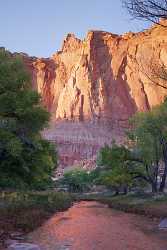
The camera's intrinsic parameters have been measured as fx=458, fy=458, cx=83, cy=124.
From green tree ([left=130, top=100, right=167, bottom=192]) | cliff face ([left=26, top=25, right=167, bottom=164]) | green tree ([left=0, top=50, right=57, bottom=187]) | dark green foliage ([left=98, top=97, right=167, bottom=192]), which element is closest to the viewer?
green tree ([left=0, top=50, right=57, bottom=187])

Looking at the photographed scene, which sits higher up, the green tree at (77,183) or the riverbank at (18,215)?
the riverbank at (18,215)

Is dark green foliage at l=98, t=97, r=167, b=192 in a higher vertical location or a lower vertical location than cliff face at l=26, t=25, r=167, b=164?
lower

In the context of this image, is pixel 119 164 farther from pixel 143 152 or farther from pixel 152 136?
pixel 152 136

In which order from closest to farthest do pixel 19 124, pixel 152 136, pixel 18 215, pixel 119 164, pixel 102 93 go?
1. pixel 18 215
2. pixel 19 124
3. pixel 152 136
4. pixel 119 164
5. pixel 102 93

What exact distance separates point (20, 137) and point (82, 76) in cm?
11486

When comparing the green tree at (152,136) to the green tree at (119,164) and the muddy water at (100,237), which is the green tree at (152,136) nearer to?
the green tree at (119,164)

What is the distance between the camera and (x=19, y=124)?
22.4 m

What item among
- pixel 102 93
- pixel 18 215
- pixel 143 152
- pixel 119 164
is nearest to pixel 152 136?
pixel 143 152

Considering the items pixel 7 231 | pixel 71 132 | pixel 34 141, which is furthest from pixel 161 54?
pixel 7 231

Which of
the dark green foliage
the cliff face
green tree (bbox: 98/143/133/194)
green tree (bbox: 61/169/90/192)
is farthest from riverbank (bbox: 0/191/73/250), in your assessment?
the cliff face

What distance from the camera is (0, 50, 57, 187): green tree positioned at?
21.5 meters

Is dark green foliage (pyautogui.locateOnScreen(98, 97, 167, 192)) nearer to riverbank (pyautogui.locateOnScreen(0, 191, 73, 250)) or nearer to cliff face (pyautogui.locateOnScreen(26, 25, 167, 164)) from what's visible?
riverbank (pyautogui.locateOnScreen(0, 191, 73, 250))

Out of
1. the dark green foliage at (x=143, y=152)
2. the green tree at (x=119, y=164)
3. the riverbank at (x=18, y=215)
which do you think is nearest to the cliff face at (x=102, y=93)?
the green tree at (x=119, y=164)

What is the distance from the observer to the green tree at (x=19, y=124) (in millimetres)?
21484
